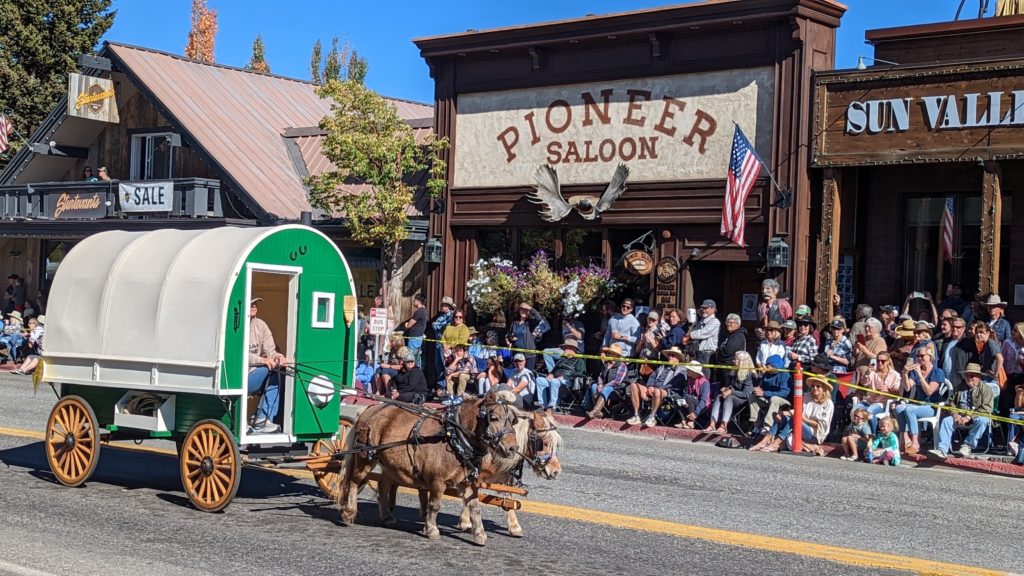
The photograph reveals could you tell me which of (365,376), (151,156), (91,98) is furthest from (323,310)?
(91,98)

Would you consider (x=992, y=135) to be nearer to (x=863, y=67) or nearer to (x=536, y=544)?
(x=863, y=67)

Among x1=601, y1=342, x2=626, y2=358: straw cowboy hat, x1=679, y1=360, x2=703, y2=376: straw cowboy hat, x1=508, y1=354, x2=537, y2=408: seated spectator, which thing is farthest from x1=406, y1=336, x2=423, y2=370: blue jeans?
x1=679, y1=360, x2=703, y2=376: straw cowboy hat

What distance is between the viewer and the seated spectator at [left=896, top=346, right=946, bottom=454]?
16.0m

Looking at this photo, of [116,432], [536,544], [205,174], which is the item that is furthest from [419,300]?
[536,544]

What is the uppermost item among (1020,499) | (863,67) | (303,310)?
(863,67)

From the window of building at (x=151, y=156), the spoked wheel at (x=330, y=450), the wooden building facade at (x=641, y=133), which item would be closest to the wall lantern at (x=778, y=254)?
the wooden building facade at (x=641, y=133)

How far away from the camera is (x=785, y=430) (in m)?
16.9

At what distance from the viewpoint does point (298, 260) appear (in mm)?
11070

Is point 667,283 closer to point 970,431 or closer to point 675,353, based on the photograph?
point 675,353

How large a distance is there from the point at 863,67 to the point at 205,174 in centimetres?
1673

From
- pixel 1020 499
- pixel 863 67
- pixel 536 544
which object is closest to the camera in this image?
pixel 536 544

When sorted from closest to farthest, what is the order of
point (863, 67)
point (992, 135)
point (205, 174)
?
point (992, 135), point (863, 67), point (205, 174)

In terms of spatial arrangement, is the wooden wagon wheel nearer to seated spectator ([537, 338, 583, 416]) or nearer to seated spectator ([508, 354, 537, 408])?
seated spectator ([508, 354, 537, 408])

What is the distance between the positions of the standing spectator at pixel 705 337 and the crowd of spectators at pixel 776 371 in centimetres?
2
